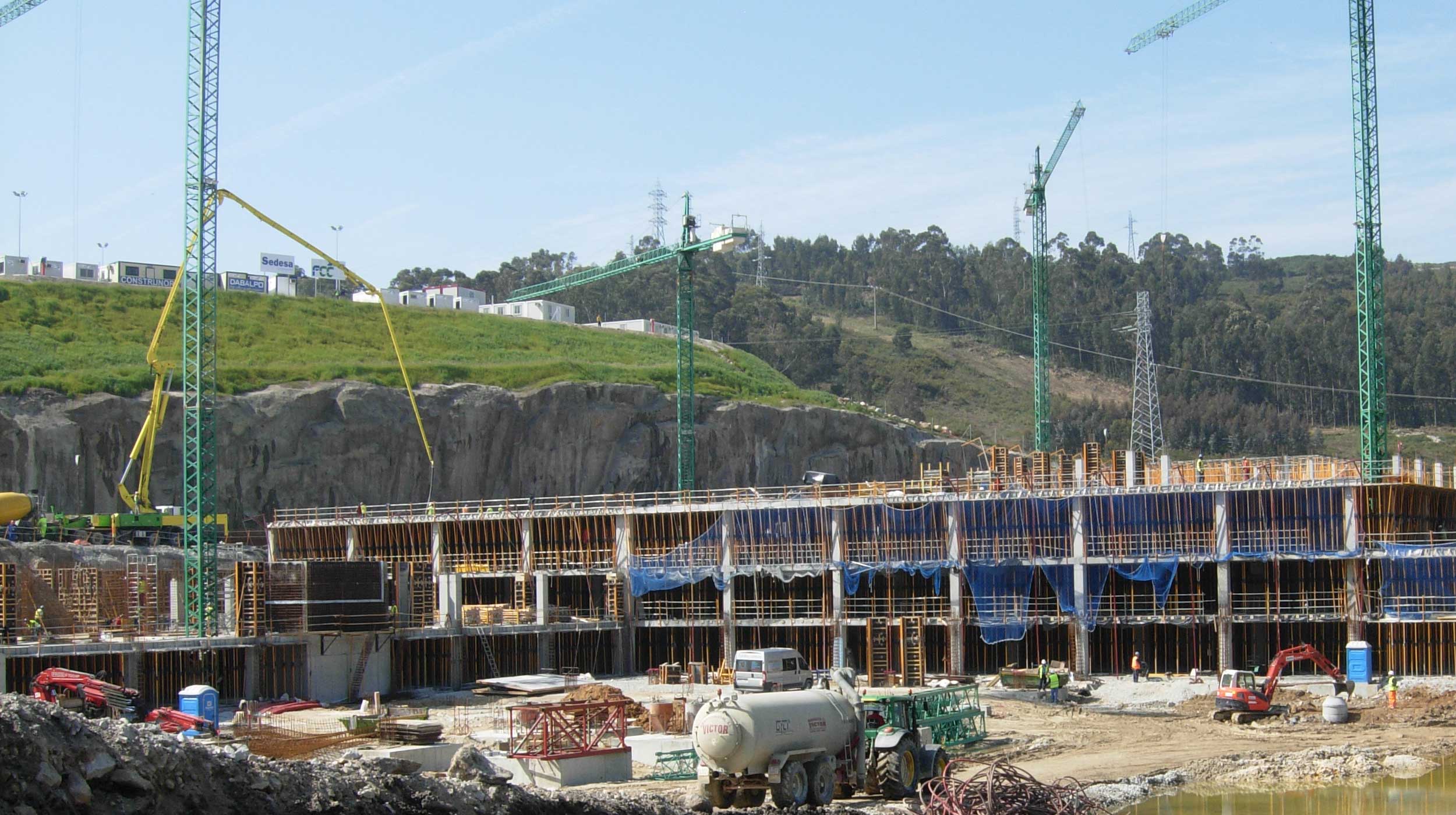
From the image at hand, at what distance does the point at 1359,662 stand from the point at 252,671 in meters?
34.6

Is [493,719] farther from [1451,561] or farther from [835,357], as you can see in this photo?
[835,357]

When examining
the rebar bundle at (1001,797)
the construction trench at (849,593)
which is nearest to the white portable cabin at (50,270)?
the construction trench at (849,593)

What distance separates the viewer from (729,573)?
63.1 metres

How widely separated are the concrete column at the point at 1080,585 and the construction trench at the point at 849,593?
88 mm

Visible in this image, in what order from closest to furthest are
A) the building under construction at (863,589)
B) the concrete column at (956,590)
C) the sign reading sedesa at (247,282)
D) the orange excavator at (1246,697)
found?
the orange excavator at (1246,697) → the building under construction at (863,589) → the concrete column at (956,590) → the sign reading sedesa at (247,282)

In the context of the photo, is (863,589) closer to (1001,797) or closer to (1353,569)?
(1353,569)

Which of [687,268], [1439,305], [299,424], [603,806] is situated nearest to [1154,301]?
[1439,305]

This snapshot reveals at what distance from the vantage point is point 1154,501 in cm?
5650

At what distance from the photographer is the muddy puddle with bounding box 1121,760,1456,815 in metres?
32.3

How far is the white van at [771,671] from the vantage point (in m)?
40.1

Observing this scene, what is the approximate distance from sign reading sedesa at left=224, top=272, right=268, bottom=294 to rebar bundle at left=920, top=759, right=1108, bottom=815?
107 m

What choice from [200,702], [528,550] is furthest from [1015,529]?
[200,702]

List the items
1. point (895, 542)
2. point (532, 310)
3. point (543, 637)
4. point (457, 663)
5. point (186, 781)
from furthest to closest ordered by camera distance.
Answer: point (532, 310)
point (543, 637)
point (895, 542)
point (457, 663)
point (186, 781)

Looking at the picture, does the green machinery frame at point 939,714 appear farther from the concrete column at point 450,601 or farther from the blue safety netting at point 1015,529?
the concrete column at point 450,601
